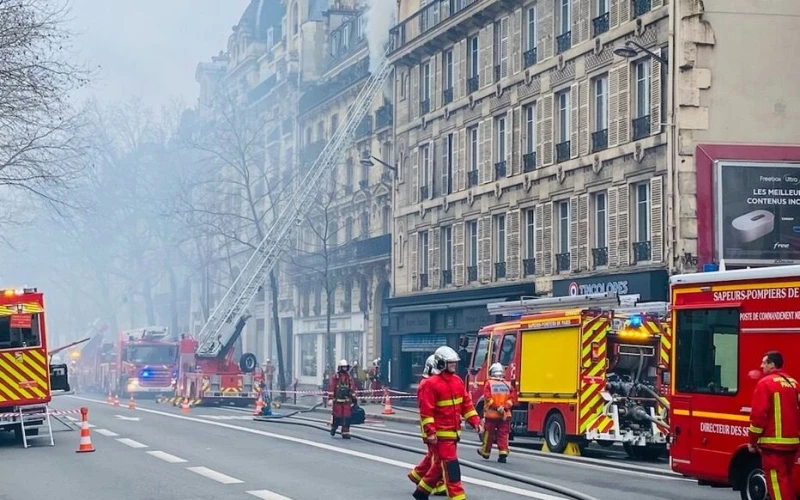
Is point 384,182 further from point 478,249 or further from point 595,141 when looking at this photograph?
point 595,141

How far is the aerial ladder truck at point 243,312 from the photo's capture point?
4450 cm

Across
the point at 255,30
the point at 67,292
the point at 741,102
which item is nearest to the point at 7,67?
the point at 741,102

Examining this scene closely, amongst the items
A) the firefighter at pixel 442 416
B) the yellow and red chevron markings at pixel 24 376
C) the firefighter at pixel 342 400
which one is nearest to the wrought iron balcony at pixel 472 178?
the firefighter at pixel 342 400

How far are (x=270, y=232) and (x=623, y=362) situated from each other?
29.7 meters

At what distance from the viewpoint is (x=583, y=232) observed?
117 feet

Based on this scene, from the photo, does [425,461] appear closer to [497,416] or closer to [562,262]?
[497,416]

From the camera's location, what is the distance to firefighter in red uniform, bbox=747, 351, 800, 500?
1223cm

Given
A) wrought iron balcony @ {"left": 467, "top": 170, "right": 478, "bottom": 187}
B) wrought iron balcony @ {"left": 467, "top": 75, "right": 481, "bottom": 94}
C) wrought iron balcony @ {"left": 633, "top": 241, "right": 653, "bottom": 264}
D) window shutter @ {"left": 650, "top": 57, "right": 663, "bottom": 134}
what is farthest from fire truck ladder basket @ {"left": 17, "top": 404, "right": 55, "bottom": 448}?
wrought iron balcony @ {"left": 467, "top": 75, "right": 481, "bottom": 94}

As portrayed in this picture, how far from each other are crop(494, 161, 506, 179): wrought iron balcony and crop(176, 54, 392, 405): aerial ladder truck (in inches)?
395

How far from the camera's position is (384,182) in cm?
5422

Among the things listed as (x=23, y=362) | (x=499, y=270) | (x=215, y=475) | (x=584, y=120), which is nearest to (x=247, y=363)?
(x=499, y=270)

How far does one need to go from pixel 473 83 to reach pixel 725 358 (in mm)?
29701

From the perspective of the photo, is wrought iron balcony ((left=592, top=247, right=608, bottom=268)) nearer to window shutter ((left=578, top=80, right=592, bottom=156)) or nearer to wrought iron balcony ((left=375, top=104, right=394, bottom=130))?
window shutter ((left=578, top=80, right=592, bottom=156))

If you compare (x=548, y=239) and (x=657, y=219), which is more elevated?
(x=657, y=219)
